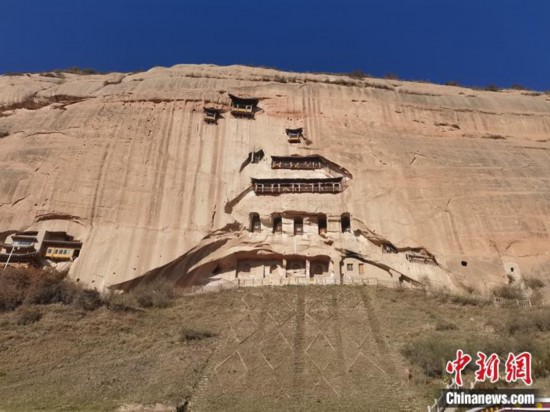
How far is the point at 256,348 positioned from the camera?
18344 millimetres

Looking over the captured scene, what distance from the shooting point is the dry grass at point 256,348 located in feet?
49.5

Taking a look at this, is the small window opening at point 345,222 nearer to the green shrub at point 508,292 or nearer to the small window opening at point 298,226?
the small window opening at point 298,226

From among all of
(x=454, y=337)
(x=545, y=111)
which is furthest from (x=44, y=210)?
(x=545, y=111)

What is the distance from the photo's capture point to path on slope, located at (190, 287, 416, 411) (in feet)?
49.1

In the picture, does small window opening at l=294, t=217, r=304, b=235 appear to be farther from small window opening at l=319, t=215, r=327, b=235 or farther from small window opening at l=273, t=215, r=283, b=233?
small window opening at l=319, t=215, r=327, b=235

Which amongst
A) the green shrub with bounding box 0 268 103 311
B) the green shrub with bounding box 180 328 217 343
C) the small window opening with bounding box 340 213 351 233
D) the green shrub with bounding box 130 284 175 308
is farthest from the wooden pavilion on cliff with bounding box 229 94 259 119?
the green shrub with bounding box 180 328 217 343

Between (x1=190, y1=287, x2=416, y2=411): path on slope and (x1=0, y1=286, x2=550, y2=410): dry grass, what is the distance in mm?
42

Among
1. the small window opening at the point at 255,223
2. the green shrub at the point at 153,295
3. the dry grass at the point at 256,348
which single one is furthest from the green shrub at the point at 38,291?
the small window opening at the point at 255,223

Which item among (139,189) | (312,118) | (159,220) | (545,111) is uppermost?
(545,111)

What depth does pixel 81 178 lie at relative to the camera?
26.8m

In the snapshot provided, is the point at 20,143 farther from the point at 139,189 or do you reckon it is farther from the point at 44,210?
the point at 139,189

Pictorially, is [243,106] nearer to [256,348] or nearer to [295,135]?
[295,135]

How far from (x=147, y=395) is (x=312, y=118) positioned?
21.9 meters

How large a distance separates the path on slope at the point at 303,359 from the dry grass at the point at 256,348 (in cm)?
4
